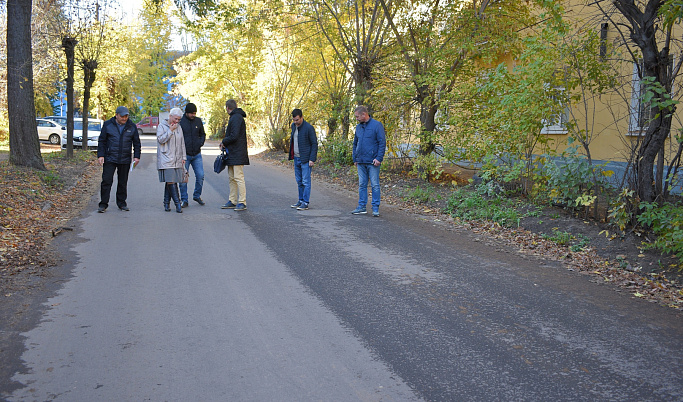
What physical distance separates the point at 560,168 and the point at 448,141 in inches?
176

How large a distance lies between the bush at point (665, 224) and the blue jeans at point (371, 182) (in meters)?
4.44

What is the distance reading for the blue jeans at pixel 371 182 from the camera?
10.9m

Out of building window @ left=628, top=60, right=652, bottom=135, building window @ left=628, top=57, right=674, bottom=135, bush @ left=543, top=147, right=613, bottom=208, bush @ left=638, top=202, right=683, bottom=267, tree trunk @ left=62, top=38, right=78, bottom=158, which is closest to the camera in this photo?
bush @ left=638, top=202, right=683, bottom=267

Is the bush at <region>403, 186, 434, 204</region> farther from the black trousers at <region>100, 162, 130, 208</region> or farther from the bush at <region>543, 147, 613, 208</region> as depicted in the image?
the black trousers at <region>100, 162, 130, 208</region>

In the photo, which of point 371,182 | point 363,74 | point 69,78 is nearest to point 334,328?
point 371,182

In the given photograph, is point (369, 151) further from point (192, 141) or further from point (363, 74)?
point (363, 74)

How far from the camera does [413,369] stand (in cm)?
405

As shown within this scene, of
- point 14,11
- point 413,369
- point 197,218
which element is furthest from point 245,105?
point 413,369

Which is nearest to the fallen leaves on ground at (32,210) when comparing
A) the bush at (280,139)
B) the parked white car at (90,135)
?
the parked white car at (90,135)

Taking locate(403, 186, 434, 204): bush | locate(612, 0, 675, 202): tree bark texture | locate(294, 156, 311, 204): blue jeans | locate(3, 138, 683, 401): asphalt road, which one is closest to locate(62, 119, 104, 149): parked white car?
locate(294, 156, 311, 204): blue jeans

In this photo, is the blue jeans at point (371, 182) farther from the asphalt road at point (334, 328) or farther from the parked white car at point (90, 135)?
the parked white car at point (90, 135)

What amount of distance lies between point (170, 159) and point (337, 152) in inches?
410

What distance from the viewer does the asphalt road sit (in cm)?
381

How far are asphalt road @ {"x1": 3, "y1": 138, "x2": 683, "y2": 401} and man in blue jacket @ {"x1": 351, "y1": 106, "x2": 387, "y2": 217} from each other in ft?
8.47
